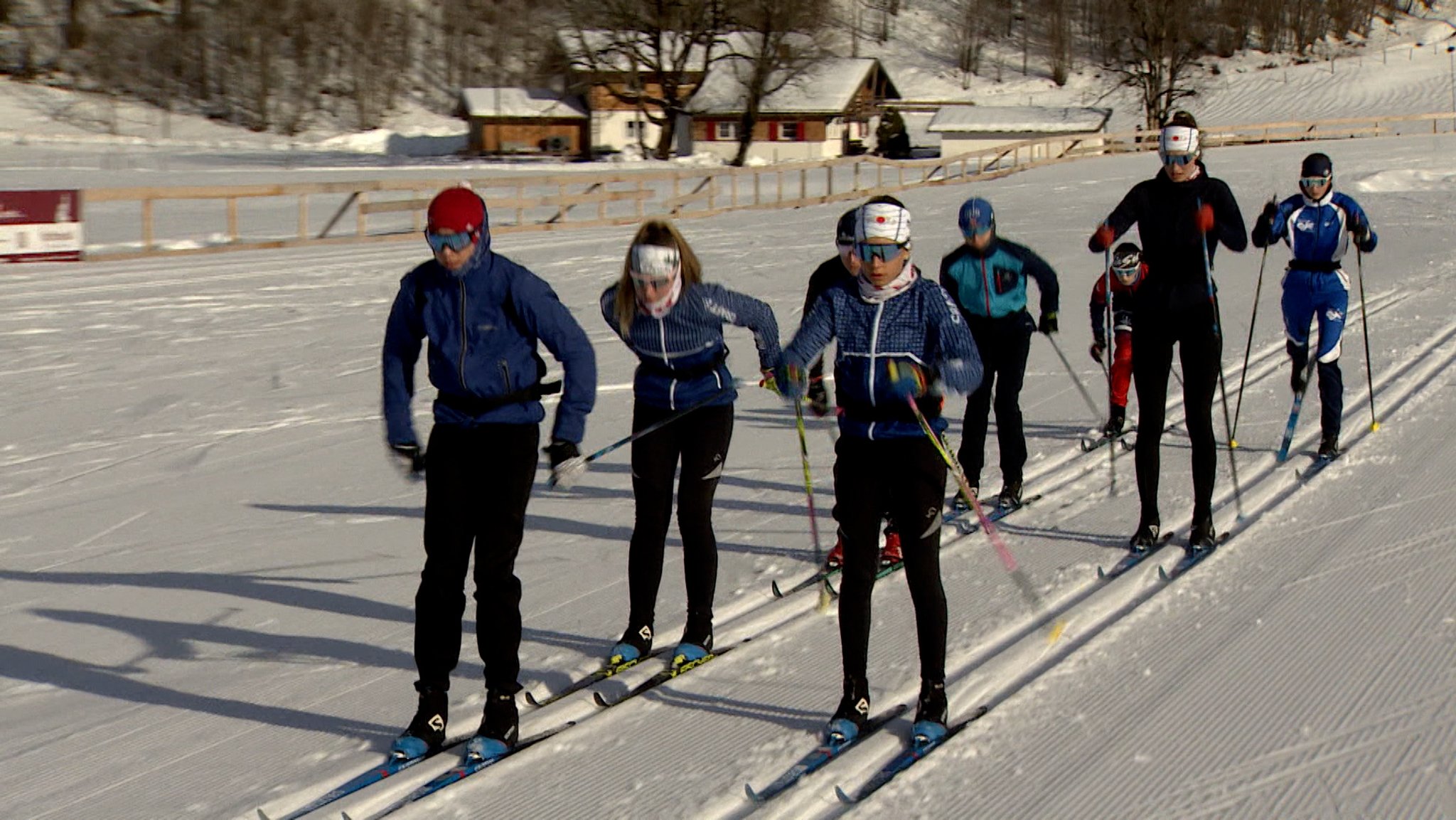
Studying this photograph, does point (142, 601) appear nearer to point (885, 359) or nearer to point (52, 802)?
point (52, 802)

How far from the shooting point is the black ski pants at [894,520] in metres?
4.52

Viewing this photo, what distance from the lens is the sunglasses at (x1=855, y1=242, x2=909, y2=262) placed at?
4434 millimetres

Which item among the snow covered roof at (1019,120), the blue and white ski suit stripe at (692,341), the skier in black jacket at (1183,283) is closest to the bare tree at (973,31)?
the snow covered roof at (1019,120)

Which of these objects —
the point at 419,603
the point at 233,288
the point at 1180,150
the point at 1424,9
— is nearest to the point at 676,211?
the point at 233,288

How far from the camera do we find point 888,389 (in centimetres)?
448

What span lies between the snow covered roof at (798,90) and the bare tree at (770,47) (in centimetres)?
73

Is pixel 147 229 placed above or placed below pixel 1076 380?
above

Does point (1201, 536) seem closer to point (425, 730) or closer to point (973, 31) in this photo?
point (425, 730)

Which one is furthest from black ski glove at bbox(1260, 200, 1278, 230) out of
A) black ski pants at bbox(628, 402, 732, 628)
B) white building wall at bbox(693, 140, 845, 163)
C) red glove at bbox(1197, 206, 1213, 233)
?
white building wall at bbox(693, 140, 845, 163)

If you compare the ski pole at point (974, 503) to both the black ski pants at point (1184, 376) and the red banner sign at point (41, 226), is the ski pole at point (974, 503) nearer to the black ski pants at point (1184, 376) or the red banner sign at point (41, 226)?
the black ski pants at point (1184, 376)

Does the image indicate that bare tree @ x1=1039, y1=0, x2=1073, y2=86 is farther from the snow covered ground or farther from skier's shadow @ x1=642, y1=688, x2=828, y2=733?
skier's shadow @ x1=642, y1=688, x2=828, y2=733

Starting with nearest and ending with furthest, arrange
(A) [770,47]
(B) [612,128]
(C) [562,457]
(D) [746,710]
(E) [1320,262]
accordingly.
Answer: (C) [562,457] < (D) [746,710] < (E) [1320,262] < (A) [770,47] < (B) [612,128]

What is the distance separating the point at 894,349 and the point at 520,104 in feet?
190

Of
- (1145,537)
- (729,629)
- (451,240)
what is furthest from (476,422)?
(1145,537)
